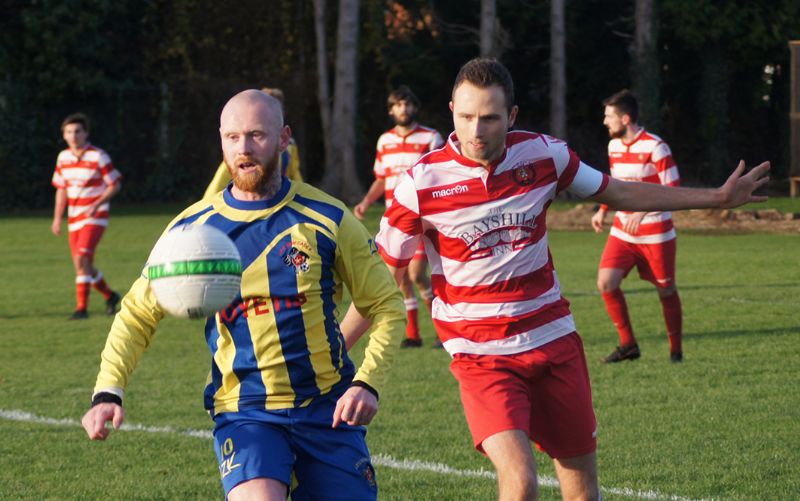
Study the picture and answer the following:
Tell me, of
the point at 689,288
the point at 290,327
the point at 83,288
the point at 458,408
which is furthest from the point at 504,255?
the point at 689,288

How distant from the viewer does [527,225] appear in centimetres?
538

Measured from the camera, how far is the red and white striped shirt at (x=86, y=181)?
15328mm

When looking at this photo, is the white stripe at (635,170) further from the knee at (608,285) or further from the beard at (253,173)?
the beard at (253,173)

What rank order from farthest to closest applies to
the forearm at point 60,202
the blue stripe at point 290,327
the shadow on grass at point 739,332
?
the forearm at point 60,202 → the shadow on grass at point 739,332 → the blue stripe at point 290,327

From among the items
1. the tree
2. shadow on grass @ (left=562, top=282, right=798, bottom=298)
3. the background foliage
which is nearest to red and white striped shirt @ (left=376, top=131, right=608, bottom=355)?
shadow on grass @ (left=562, top=282, right=798, bottom=298)

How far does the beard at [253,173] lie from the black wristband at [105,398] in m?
0.86

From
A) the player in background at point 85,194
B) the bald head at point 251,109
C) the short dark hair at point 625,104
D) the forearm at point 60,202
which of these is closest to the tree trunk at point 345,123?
the forearm at point 60,202

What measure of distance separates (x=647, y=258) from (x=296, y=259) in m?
6.99

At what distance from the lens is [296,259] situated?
185 inches

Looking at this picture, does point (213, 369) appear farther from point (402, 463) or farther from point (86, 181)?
point (86, 181)

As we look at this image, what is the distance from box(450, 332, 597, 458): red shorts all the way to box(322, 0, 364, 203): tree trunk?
1133 inches

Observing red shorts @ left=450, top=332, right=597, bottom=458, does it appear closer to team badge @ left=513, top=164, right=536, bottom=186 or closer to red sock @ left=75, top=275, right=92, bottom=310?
team badge @ left=513, top=164, right=536, bottom=186

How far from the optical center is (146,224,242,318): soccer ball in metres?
4.29

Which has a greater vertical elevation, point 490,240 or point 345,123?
point 490,240
